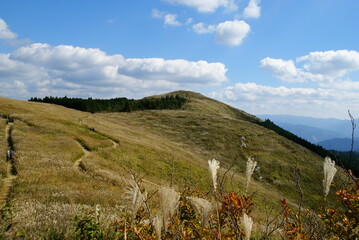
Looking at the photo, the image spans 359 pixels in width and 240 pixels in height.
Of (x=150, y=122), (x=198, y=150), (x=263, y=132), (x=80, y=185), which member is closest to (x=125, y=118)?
(x=150, y=122)

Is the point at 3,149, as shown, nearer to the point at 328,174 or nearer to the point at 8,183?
the point at 8,183

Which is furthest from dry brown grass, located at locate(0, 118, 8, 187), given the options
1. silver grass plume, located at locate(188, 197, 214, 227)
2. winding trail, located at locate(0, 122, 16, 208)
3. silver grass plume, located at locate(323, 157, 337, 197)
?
silver grass plume, located at locate(323, 157, 337, 197)

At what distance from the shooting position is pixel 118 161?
34.0 meters

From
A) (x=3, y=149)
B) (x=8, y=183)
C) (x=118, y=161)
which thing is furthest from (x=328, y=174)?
(x=3, y=149)

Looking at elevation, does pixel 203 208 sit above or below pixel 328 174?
below

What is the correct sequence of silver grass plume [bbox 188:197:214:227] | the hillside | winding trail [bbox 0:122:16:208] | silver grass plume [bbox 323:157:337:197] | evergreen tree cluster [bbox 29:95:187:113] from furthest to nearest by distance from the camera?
evergreen tree cluster [bbox 29:95:187:113] → winding trail [bbox 0:122:16:208] → the hillside → silver grass plume [bbox 323:157:337:197] → silver grass plume [bbox 188:197:214:227]

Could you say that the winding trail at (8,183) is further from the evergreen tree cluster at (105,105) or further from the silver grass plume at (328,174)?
the evergreen tree cluster at (105,105)

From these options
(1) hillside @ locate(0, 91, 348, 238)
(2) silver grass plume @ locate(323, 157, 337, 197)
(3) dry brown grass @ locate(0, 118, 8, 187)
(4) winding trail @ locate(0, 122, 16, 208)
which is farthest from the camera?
(3) dry brown grass @ locate(0, 118, 8, 187)

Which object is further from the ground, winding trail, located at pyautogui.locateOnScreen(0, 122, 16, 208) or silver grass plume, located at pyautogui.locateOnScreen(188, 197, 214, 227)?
silver grass plume, located at pyautogui.locateOnScreen(188, 197, 214, 227)

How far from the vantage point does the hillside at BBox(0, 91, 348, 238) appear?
39.2ft

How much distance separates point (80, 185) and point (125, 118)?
8067cm

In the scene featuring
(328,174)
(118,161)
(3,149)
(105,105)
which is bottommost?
(118,161)

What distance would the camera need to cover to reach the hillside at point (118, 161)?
1195 cm

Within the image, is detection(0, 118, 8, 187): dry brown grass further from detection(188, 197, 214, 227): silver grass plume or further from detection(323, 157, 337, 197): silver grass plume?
detection(323, 157, 337, 197): silver grass plume
